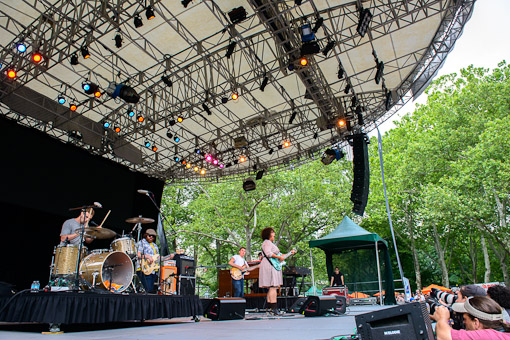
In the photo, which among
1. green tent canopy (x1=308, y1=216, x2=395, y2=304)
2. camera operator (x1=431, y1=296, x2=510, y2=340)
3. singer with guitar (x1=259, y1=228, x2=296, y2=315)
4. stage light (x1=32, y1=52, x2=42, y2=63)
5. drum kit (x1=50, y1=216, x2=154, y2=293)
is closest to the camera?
camera operator (x1=431, y1=296, x2=510, y2=340)

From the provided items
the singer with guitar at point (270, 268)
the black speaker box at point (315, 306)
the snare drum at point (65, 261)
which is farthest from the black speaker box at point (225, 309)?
the snare drum at point (65, 261)

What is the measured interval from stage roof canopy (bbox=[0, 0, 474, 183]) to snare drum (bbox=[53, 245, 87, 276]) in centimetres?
474

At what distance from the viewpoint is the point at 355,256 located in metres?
12.9

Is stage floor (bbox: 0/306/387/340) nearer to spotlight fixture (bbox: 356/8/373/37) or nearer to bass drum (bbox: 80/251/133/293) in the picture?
bass drum (bbox: 80/251/133/293)

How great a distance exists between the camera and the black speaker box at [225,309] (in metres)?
5.39

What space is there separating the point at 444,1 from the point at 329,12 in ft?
8.75

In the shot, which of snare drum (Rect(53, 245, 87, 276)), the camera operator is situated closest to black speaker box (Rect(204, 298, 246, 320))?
snare drum (Rect(53, 245, 87, 276))

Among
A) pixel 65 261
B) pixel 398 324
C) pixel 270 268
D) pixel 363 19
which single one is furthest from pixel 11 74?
pixel 398 324

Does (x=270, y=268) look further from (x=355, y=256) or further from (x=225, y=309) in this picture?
(x=355, y=256)

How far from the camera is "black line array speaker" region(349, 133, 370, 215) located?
36.4 feet

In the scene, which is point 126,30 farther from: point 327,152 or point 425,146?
point 425,146

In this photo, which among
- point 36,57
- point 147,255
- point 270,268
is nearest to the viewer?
point 270,268

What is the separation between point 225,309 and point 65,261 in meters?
2.35

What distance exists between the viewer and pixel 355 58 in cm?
1004
